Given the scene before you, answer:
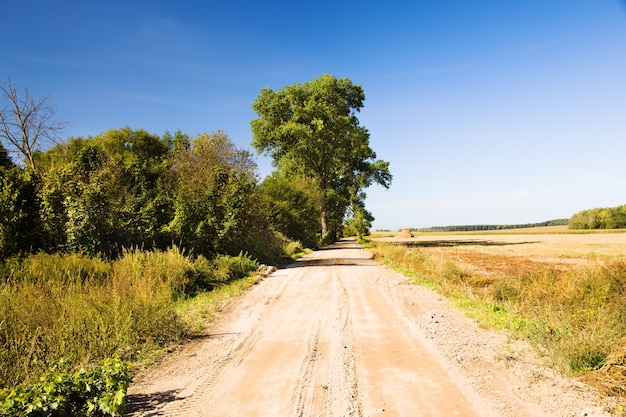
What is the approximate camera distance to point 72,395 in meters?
4.12

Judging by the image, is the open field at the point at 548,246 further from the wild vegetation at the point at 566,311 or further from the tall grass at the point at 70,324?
the tall grass at the point at 70,324

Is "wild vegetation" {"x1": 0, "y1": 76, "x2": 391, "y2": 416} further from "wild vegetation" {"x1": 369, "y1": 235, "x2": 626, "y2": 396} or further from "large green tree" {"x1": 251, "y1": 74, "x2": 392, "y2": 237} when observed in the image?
"large green tree" {"x1": 251, "y1": 74, "x2": 392, "y2": 237}

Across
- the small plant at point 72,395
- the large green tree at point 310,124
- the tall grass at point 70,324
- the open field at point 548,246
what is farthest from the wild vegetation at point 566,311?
the large green tree at point 310,124

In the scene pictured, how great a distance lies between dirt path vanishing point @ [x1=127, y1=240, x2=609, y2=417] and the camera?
432 centimetres

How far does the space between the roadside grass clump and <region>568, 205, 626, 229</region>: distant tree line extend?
92157 mm

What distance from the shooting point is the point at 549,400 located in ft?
14.5

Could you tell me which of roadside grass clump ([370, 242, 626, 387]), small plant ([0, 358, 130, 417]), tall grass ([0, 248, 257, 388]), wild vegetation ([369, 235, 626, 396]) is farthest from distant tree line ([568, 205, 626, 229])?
small plant ([0, 358, 130, 417])

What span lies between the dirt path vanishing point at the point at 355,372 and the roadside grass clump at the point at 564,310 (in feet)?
1.36

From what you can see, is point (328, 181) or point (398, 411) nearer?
point (398, 411)

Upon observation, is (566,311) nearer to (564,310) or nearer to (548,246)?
(564,310)

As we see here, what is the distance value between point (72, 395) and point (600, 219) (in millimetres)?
106746

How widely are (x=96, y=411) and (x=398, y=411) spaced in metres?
3.42

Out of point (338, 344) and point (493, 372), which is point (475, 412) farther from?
point (338, 344)

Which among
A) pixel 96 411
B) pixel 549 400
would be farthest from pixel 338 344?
pixel 96 411
